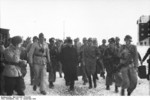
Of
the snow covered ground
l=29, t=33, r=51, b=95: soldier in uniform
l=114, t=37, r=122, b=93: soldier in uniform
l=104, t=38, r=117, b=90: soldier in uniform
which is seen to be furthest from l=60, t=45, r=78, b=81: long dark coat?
l=114, t=37, r=122, b=93: soldier in uniform

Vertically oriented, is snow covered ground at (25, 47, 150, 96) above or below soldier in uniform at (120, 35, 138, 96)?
below

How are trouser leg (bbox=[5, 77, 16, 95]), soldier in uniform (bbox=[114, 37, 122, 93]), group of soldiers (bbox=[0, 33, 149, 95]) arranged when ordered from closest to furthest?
trouser leg (bbox=[5, 77, 16, 95]) → group of soldiers (bbox=[0, 33, 149, 95]) → soldier in uniform (bbox=[114, 37, 122, 93])

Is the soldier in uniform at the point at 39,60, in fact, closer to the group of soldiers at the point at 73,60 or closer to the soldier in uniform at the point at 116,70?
the group of soldiers at the point at 73,60

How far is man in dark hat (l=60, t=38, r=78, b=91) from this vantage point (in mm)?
8023

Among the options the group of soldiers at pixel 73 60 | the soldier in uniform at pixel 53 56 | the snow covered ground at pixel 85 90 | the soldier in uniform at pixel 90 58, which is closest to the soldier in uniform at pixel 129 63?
the group of soldiers at pixel 73 60

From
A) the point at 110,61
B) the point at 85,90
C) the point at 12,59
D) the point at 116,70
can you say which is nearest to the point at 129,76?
the point at 116,70

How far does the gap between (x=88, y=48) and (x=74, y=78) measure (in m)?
0.99

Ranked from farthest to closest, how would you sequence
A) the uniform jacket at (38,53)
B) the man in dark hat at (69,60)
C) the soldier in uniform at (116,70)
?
1. the man in dark hat at (69,60)
2. the soldier in uniform at (116,70)
3. the uniform jacket at (38,53)

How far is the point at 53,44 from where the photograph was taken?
8664 mm

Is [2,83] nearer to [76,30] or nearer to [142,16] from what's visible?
[76,30]

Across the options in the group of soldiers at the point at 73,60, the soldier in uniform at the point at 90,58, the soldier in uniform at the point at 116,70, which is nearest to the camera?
the group of soldiers at the point at 73,60

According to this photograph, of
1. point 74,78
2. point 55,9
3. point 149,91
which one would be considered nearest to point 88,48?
point 74,78

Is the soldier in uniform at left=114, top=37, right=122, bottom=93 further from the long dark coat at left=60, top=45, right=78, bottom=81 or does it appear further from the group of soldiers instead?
the long dark coat at left=60, top=45, right=78, bottom=81

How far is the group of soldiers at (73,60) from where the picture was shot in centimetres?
596
